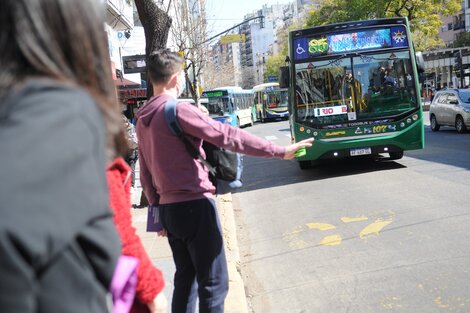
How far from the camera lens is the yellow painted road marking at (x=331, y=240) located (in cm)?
661

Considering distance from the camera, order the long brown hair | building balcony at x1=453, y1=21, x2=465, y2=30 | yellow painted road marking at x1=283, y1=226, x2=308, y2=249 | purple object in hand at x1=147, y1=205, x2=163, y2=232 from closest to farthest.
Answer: the long brown hair, purple object in hand at x1=147, y1=205, x2=163, y2=232, yellow painted road marking at x1=283, y1=226, x2=308, y2=249, building balcony at x1=453, y1=21, x2=465, y2=30

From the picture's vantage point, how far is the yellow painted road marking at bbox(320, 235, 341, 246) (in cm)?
661

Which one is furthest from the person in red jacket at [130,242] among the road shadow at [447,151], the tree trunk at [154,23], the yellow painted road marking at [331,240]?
the road shadow at [447,151]

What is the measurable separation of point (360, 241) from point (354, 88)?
6150 millimetres

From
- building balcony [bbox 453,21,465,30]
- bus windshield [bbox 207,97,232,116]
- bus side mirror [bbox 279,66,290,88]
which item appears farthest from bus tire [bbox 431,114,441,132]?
building balcony [bbox 453,21,465,30]

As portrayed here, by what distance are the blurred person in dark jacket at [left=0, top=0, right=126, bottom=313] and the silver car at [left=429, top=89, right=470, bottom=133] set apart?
66.5ft

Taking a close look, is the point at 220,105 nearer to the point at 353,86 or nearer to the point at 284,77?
the point at 284,77

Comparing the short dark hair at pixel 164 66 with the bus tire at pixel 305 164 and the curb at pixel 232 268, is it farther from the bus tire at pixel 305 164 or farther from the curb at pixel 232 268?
the bus tire at pixel 305 164

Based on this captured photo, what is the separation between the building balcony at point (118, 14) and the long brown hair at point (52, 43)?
17734 millimetres

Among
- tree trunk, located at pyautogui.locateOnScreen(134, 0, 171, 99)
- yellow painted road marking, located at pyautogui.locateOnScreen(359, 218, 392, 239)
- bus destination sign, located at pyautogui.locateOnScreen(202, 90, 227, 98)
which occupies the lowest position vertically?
yellow painted road marking, located at pyautogui.locateOnScreen(359, 218, 392, 239)

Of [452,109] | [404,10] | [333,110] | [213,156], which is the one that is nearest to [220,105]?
[404,10]

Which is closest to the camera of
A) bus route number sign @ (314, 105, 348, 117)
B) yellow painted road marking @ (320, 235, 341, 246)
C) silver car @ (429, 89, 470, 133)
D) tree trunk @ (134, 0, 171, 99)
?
yellow painted road marking @ (320, 235, 341, 246)

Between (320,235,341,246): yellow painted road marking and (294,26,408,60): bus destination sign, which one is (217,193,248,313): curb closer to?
(320,235,341,246): yellow painted road marking

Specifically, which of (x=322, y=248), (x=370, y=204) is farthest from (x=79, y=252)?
(x=370, y=204)
